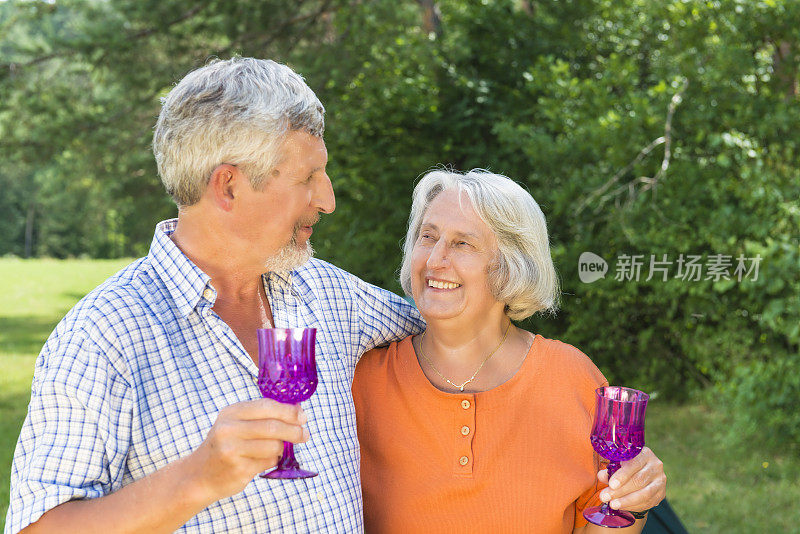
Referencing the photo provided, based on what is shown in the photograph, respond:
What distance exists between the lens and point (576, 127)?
581 cm

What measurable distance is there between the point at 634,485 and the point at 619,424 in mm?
197

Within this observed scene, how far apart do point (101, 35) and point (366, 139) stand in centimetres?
344

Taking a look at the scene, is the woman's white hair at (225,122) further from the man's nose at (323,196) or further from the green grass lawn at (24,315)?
the green grass lawn at (24,315)

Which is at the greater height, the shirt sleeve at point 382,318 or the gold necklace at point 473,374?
the shirt sleeve at point 382,318

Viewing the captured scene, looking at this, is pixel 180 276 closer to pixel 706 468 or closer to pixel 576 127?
pixel 576 127

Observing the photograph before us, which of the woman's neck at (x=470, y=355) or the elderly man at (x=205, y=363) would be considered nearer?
the elderly man at (x=205, y=363)

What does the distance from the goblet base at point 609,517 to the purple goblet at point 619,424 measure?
0.43ft

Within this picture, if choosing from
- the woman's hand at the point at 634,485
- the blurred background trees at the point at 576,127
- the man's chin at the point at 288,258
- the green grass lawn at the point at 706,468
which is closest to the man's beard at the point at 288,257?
the man's chin at the point at 288,258

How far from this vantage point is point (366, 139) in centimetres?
668

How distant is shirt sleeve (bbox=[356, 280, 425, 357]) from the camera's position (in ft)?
8.05

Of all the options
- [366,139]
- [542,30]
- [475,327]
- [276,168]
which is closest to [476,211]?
[475,327]

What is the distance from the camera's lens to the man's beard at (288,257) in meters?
1.99

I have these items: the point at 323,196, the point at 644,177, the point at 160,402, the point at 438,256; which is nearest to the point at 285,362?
the point at 160,402

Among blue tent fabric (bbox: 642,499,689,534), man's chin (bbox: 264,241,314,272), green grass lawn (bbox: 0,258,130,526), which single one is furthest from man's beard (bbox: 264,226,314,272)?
green grass lawn (bbox: 0,258,130,526)
